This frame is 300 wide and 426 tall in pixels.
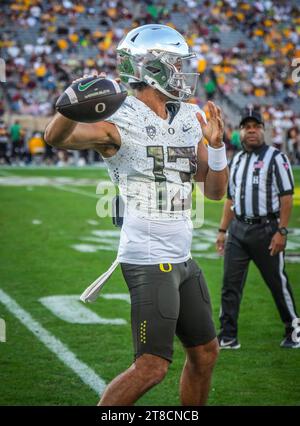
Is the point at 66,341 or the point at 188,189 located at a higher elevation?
the point at 188,189

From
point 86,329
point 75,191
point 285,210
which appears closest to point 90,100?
point 285,210

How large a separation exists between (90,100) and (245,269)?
10.8 feet

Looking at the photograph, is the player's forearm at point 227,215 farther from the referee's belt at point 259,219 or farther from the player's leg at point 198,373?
the player's leg at point 198,373

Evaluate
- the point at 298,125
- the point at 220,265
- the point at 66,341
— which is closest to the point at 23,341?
the point at 66,341

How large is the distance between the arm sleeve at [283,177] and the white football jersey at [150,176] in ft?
8.27

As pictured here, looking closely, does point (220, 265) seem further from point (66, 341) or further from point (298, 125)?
point (298, 125)

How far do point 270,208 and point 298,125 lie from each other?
22553 millimetres

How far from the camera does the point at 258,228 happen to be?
6.18 meters

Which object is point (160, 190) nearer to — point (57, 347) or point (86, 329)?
point (57, 347)

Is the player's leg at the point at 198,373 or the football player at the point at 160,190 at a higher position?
the football player at the point at 160,190

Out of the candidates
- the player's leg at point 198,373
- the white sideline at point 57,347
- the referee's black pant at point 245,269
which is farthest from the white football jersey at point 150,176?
the referee's black pant at point 245,269

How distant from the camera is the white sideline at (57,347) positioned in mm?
5090

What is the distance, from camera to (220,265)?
951 centimetres
